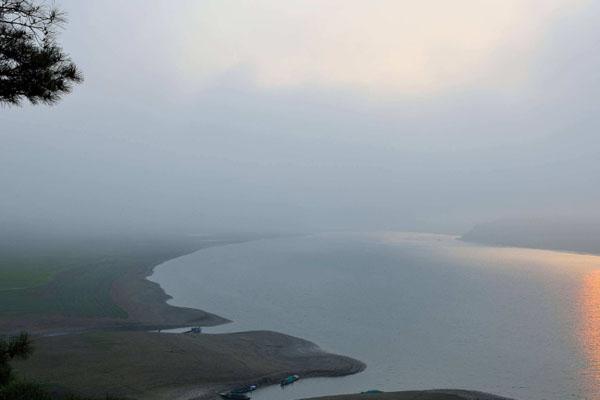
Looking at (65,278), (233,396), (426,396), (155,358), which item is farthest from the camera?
(65,278)

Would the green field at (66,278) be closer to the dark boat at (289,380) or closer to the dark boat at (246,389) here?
the dark boat at (246,389)

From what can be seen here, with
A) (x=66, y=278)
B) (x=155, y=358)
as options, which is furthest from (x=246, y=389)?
(x=66, y=278)

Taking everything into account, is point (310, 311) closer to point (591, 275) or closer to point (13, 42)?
point (13, 42)

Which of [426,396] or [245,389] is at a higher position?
[426,396]

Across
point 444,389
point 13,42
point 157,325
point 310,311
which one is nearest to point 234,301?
point 310,311

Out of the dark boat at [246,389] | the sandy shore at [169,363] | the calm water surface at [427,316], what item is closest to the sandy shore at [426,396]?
the calm water surface at [427,316]

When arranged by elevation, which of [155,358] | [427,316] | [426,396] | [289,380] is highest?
[155,358]

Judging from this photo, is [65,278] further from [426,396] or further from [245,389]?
[426,396]

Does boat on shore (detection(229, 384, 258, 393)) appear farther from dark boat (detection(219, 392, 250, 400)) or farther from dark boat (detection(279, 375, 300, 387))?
dark boat (detection(279, 375, 300, 387))
